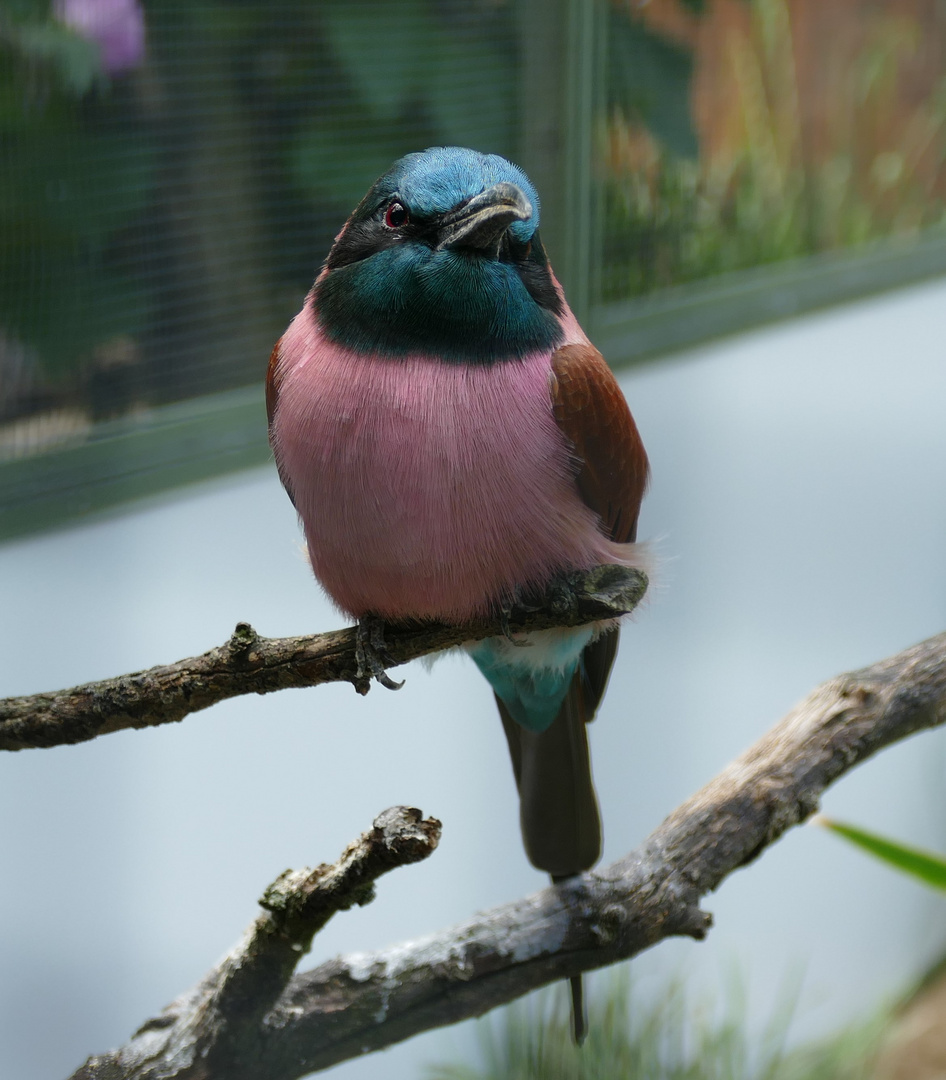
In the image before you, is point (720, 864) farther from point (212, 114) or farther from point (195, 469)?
point (212, 114)

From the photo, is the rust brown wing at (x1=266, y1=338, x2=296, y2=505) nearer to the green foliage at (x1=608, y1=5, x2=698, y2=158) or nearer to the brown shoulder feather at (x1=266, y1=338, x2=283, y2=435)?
the brown shoulder feather at (x1=266, y1=338, x2=283, y2=435)

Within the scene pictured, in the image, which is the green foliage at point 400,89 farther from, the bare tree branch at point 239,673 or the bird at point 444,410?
the bare tree branch at point 239,673

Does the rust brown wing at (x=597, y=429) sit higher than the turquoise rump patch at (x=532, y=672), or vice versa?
the rust brown wing at (x=597, y=429)

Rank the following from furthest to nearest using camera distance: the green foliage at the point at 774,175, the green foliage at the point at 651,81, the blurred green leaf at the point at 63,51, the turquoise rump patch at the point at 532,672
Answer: the green foliage at the point at 774,175 → the green foliage at the point at 651,81 → the blurred green leaf at the point at 63,51 → the turquoise rump patch at the point at 532,672

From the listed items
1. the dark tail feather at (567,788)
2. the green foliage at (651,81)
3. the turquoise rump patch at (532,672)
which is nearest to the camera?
the turquoise rump patch at (532,672)

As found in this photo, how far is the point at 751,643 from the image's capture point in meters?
2.49

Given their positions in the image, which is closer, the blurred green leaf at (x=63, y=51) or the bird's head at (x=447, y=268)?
the bird's head at (x=447, y=268)

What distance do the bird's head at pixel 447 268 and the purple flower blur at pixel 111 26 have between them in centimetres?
68

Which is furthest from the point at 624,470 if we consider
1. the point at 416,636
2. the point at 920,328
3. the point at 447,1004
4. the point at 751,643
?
the point at 920,328

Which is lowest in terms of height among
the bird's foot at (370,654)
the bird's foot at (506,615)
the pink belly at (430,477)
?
the bird's foot at (370,654)

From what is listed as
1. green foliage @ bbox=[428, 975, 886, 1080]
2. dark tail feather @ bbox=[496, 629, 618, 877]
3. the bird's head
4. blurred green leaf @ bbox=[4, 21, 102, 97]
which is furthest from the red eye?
green foliage @ bbox=[428, 975, 886, 1080]

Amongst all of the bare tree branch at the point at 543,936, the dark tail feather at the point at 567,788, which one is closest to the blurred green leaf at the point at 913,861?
the bare tree branch at the point at 543,936

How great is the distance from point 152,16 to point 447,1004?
1298 mm

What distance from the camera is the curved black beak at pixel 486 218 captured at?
91 centimetres
